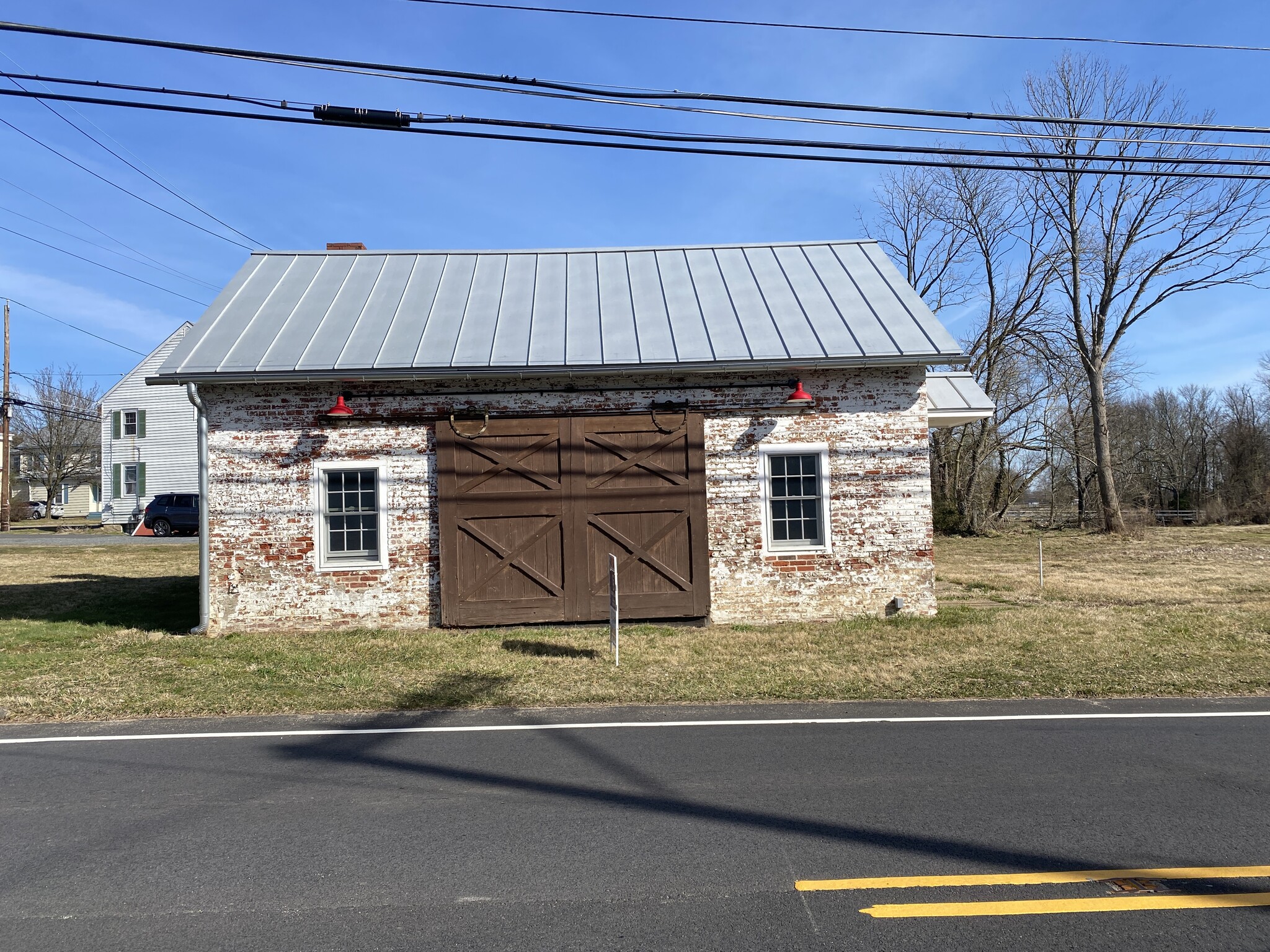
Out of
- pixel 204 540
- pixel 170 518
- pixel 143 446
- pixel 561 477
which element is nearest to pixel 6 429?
pixel 143 446

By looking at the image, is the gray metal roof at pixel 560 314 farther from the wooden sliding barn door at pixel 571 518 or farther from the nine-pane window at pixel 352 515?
the nine-pane window at pixel 352 515

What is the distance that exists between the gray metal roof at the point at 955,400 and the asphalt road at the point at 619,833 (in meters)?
7.70

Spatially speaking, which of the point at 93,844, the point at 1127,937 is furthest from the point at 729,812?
the point at 93,844

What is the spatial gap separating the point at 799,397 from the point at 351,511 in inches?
257

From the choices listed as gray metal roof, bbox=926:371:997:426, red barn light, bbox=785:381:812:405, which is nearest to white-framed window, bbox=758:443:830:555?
red barn light, bbox=785:381:812:405

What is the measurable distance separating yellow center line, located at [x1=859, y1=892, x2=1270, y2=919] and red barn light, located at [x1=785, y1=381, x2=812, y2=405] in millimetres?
8680

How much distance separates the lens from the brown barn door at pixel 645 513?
12.0 meters

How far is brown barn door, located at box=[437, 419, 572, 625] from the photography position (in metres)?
11.9

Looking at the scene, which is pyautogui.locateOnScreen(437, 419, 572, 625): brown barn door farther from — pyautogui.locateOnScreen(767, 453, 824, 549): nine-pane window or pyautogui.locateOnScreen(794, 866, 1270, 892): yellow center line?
pyautogui.locateOnScreen(794, 866, 1270, 892): yellow center line

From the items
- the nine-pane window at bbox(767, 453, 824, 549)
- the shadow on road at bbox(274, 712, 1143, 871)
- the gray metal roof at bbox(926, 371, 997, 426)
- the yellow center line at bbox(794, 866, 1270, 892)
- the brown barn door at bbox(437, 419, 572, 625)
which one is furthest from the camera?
the gray metal roof at bbox(926, 371, 997, 426)

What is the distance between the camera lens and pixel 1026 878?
4082 millimetres

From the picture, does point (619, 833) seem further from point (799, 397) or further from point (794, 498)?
point (799, 397)

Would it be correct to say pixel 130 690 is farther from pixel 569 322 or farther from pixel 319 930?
pixel 569 322

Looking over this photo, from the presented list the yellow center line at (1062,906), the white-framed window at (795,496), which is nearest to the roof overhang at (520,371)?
the white-framed window at (795,496)
